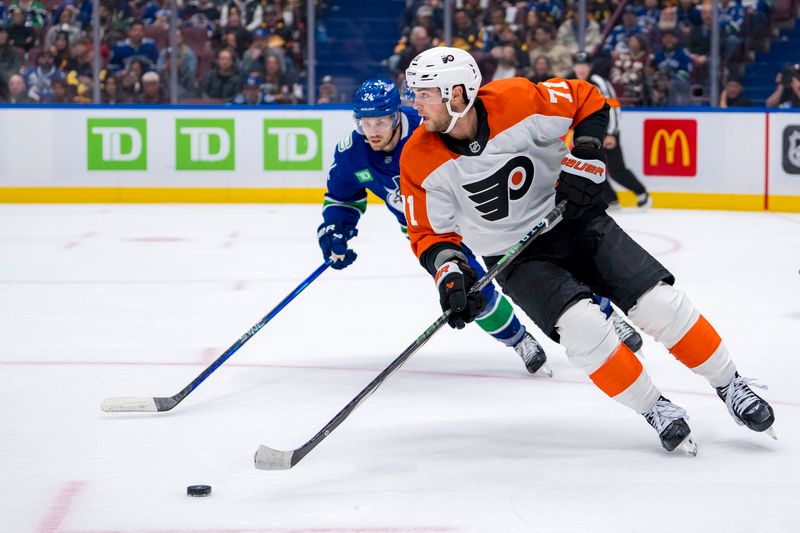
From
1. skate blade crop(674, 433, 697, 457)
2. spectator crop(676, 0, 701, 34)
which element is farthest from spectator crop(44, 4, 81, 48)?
skate blade crop(674, 433, 697, 457)

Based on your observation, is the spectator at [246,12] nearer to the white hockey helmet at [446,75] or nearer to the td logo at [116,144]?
the td logo at [116,144]

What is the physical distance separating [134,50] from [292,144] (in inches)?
60.0

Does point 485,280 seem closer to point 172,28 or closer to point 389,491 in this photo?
point 389,491

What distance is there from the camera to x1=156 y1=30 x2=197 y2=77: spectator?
10250mm

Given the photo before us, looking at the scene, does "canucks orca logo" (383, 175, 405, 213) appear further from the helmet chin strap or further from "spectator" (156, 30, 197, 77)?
"spectator" (156, 30, 197, 77)

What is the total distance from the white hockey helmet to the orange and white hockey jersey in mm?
95

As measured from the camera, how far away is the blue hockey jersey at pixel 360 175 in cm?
404

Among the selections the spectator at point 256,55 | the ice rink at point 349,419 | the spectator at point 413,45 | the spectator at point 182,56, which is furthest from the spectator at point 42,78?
the ice rink at point 349,419

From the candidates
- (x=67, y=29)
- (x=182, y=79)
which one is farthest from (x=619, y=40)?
(x=67, y=29)

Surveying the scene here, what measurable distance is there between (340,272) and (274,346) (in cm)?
187

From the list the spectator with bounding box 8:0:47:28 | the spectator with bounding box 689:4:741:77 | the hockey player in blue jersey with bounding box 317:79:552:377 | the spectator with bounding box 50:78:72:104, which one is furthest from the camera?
the spectator with bounding box 8:0:47:28

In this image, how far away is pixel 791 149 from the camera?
8844mm

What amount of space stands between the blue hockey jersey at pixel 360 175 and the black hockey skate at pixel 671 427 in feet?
4.43

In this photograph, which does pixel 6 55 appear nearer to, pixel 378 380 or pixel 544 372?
pixel 544 372
